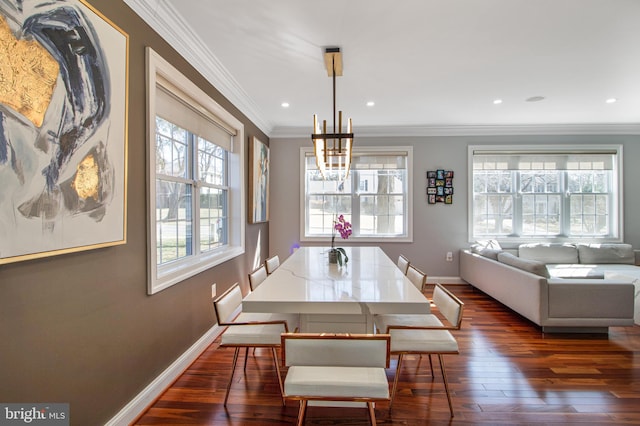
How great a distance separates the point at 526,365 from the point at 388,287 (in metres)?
1.56

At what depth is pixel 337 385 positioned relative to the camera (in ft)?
4.24

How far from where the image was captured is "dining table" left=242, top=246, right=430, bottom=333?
1488mm

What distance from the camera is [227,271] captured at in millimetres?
3158

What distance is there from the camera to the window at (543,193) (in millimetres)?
4777

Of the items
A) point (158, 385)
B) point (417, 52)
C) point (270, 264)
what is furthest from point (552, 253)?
point (158, 385)

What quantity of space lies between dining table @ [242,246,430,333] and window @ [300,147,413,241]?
2.58m

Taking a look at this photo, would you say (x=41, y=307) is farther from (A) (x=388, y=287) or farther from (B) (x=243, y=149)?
(B) (x=243, y=149)

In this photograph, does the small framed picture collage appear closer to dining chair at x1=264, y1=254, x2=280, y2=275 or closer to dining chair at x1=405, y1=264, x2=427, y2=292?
dining chair at x1=405, y1=264, x2=427, y2=292

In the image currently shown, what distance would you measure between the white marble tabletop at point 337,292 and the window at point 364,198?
2.61 meters

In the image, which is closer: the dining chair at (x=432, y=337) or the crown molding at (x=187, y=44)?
the dining chair at (x=432, y=337)

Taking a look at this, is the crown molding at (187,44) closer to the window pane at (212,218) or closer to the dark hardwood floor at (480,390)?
the window pane at (212,218)

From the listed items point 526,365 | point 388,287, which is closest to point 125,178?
point 388,287

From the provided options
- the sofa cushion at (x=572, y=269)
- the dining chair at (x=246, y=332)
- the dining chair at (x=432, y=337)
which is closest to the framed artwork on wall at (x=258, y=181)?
the dining chair at (x=246, y=332)

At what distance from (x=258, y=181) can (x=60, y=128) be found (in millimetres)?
2880
